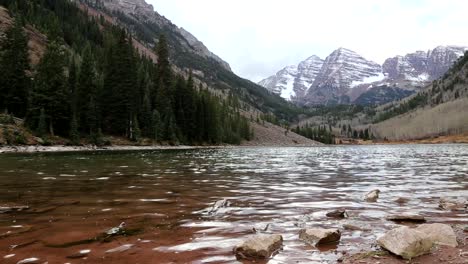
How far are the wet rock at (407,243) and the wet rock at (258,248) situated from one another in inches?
92.4

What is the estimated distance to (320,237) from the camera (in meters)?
9.21

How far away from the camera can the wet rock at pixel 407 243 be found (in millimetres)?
7902

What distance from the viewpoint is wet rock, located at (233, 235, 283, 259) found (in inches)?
323

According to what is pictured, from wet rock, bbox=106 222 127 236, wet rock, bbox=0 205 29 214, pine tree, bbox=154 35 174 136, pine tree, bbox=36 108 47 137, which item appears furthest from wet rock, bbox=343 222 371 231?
pine tree, bbox=154 35 174 136

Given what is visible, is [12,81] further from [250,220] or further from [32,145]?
[250,220]

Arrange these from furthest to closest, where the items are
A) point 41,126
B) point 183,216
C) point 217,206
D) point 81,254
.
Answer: point 41,126
point 217,206
point 183,216
point 81,254

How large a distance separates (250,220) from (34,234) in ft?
19.8

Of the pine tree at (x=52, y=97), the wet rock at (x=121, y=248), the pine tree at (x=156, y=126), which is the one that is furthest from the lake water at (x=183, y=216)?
the pine tree at (x=156, y=126)

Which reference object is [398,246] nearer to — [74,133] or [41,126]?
[41,126]

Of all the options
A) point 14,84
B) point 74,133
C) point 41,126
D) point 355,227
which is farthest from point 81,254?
point 14,84

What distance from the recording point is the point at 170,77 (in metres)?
130

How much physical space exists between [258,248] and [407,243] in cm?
304

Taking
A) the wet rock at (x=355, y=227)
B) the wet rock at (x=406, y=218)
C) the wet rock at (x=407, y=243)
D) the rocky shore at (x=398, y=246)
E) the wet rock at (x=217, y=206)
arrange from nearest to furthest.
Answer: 1. the rocky shore at (x=398, y=246)
2. the wet rock at (x=407, y=243)
3. the wet rock at (x=355, y=227)
4. the wet rock at (x=406, y=218)
5. the wet rock at (x=217, y=206)

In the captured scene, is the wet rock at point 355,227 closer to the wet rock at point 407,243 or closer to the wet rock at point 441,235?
the wet rock at point 441,235
